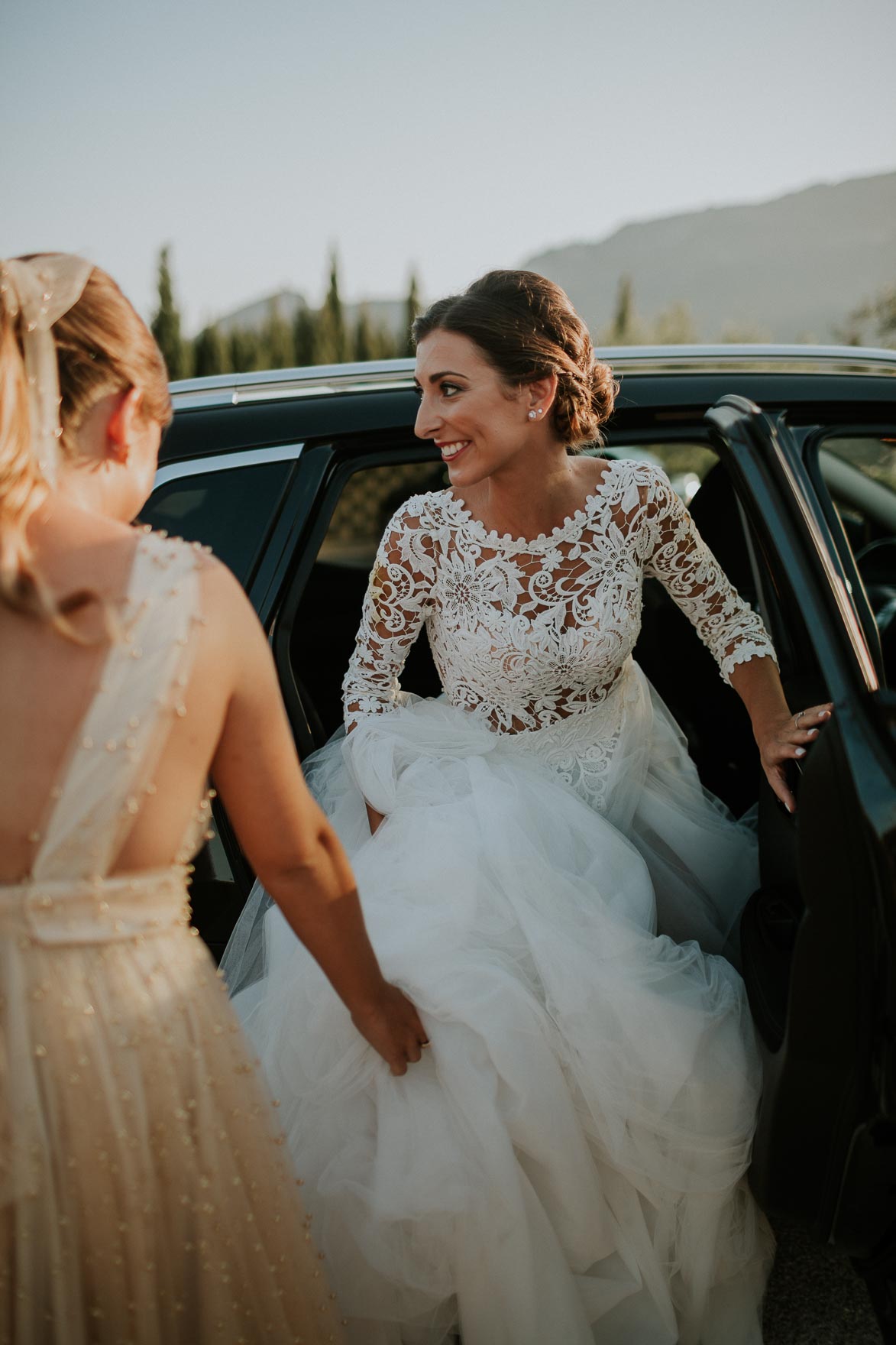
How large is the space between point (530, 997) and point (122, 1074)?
2.57ft

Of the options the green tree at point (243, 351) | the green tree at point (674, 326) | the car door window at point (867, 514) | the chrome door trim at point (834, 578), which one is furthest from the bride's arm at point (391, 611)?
the green tree at point (674, 326)

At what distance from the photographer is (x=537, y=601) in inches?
91.3

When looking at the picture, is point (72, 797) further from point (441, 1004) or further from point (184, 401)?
point (184, 401)

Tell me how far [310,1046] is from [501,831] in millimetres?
552

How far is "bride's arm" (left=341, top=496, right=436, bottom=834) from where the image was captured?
2.36m

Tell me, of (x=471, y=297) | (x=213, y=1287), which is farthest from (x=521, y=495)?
(x=213, y=1287)

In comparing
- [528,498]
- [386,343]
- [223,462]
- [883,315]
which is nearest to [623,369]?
[528,498]

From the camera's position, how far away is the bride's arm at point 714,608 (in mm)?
2301

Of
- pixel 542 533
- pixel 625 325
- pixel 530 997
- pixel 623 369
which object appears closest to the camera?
pixel 530 997

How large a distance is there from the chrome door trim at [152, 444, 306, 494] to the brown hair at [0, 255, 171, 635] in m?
0.96

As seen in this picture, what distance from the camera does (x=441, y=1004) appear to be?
1683mm

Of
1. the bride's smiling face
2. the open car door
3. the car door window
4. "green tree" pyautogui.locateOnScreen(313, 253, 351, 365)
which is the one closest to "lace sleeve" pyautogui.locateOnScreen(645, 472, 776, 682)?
the bride's smiling face

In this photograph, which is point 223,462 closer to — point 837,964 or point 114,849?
point 114,849

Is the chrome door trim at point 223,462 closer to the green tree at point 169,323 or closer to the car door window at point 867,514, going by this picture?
the car door window at point 867,514
